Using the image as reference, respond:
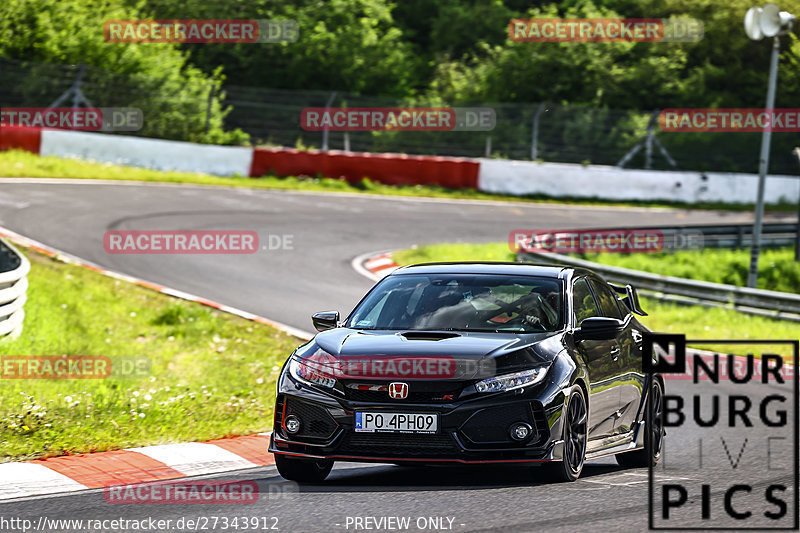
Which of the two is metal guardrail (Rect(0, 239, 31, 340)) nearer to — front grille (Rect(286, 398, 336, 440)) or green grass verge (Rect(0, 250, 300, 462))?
green grass verge (Rect(0, 250, 300, 462))

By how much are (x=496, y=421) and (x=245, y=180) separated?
24618mm

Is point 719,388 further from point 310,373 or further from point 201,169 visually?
point 201,169

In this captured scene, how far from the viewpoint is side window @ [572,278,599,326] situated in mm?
8250

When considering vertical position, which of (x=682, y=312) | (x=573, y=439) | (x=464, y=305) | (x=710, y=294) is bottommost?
(x=682, y=312)

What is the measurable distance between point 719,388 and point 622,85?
29800 mm

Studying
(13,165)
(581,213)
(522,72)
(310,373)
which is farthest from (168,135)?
(310,373)

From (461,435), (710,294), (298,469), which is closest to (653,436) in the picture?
(461,435)

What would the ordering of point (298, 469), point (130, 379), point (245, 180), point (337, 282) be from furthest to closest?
point (245, 180) → point (337, 282) → point (130, 379) → point (298, 469)

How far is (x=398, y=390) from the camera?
276 inches

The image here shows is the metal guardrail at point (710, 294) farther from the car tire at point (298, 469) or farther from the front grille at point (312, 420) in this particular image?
the front grille at point (312, 420)

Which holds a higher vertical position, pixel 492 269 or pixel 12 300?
pixel 492 269

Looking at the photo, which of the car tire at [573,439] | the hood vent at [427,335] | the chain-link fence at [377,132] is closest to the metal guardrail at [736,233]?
the chain-link fence at [377,132]

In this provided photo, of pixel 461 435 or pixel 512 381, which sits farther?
pixel 512 381

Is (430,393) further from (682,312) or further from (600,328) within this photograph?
(682,312)
